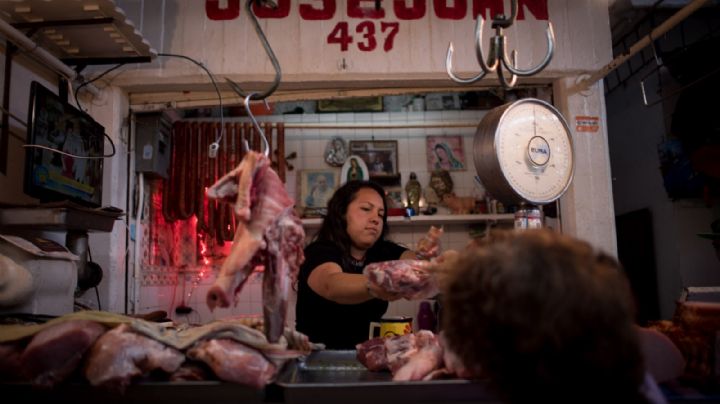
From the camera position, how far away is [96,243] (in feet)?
13.1

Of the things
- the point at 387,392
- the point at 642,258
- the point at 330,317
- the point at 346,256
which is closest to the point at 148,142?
the point at 346,256

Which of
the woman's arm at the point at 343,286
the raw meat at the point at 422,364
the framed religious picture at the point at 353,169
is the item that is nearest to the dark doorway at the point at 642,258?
the framed religious picture at the point at 353,169

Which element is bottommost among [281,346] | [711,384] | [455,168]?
[711,384]

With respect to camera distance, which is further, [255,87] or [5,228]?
[255,87]

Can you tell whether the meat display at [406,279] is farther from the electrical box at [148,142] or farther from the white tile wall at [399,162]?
the white tile wall at [399,162]

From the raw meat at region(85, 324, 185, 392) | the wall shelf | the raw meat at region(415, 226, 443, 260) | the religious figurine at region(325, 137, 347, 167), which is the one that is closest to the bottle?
the wall shelf

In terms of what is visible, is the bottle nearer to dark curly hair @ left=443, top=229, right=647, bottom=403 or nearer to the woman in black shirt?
the woman in black shirt

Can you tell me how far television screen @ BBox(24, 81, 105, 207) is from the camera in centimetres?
274

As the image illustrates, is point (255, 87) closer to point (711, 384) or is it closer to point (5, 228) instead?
point (5, 228)

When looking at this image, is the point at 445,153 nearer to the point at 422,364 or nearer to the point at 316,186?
the point at 316,186

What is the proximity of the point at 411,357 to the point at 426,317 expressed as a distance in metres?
4.22

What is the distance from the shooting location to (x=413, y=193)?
6082mm

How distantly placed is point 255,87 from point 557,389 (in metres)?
3.74

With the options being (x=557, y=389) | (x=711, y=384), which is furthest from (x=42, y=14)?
(x=711, y=384)
